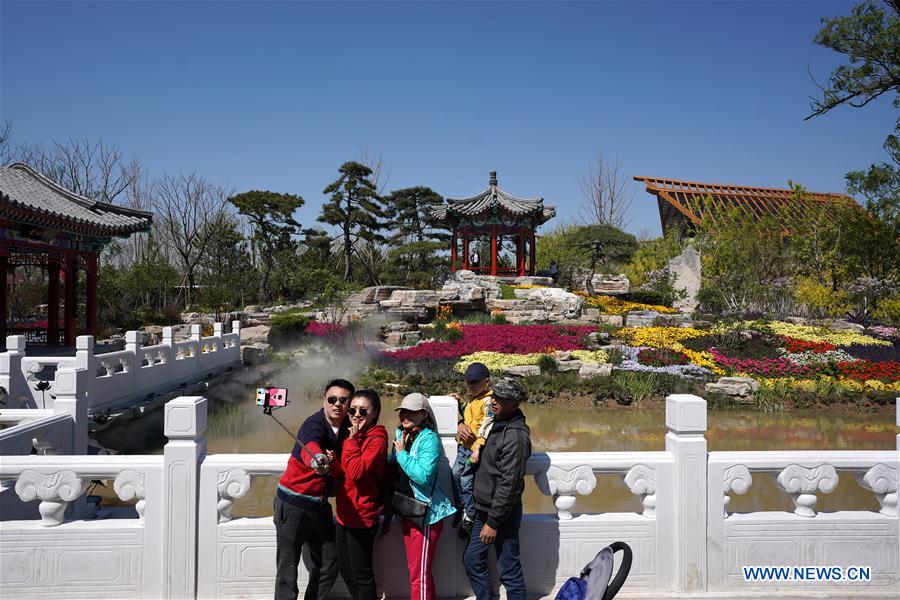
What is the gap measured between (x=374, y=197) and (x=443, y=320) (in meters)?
14.0

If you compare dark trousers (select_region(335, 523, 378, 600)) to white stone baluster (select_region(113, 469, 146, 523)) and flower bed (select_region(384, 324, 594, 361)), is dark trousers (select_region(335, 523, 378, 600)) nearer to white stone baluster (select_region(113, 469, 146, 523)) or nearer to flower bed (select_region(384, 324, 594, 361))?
white stone baluster (select_region(113, 469, 146, 523))

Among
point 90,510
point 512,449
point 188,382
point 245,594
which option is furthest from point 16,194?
point 512,449

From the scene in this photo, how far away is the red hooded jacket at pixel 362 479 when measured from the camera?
284 cm

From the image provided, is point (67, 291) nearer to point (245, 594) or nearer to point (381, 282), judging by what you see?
point (245, 594)

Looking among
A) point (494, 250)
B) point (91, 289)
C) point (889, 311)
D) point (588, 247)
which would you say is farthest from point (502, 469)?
point (588, 247)

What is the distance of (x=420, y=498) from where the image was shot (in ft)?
9.77

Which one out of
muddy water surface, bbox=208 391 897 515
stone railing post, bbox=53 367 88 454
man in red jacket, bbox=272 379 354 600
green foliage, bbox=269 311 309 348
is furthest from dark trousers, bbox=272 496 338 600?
green foliage, bbox=269 311 309 348

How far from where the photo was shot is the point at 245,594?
323 cm

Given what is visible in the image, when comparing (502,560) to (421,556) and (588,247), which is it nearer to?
(421,556)

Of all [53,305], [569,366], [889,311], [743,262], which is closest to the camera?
[569,366]

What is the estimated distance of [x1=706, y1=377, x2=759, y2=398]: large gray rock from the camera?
10859 millimetres

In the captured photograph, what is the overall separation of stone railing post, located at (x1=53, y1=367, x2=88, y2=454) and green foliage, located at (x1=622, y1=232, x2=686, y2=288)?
27582 mm

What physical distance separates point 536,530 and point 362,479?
1.14 meters

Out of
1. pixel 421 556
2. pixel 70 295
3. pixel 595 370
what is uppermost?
pixel 70 295
